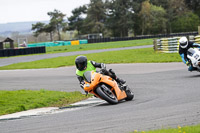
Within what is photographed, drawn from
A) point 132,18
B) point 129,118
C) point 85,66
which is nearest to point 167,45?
point 85,66

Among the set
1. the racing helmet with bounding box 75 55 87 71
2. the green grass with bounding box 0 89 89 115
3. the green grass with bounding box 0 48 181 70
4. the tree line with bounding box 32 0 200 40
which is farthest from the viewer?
the tree line with bounding box 32 0 200 40

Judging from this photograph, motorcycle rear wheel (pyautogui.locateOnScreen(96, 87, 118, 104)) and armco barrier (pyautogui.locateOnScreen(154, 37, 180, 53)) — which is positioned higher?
armco barrier (pyautogui.locateOnScreen(154, 37, 180, 53))

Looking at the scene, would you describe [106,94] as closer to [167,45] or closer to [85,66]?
[85,66]

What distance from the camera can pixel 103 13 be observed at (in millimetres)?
94625

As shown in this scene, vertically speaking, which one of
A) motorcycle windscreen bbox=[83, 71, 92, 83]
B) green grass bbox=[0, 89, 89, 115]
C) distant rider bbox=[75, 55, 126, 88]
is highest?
distant rider bbox=[75, 55, 126, 88]

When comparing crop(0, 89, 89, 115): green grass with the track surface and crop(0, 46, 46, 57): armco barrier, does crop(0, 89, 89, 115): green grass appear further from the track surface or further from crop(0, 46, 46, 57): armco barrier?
crop(0, 46, 46, 57): armco barrier

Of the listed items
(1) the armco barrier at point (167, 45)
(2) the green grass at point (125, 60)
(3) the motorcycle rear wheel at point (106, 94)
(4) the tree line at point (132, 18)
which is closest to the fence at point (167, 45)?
(1) the armco barrier at point (167, 45)

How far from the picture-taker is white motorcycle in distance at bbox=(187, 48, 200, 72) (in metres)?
13.6

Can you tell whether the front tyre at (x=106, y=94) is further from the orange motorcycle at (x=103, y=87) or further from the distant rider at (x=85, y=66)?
the distant rider at (x=85, y=66)

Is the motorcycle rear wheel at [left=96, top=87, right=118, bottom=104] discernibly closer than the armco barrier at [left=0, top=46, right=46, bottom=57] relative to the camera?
Yes

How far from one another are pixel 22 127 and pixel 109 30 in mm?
89676

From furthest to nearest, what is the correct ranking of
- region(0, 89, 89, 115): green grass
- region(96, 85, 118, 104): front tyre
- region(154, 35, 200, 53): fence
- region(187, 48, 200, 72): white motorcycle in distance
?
1. region(154, 35, 200, 53): fence
2. region(187, 48, 200, 72): white motorcycle in distance
3. region(0, 89, 89, 115): green grass
4. region(96, 85, 118, 104): front tyre

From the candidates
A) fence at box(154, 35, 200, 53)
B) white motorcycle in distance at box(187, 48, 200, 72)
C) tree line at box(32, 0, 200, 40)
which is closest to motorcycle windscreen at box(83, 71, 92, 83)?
white motorcycle in distance at box(187, 48, 200, 72)

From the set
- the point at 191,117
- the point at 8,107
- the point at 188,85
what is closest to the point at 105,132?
the point at 191,117
